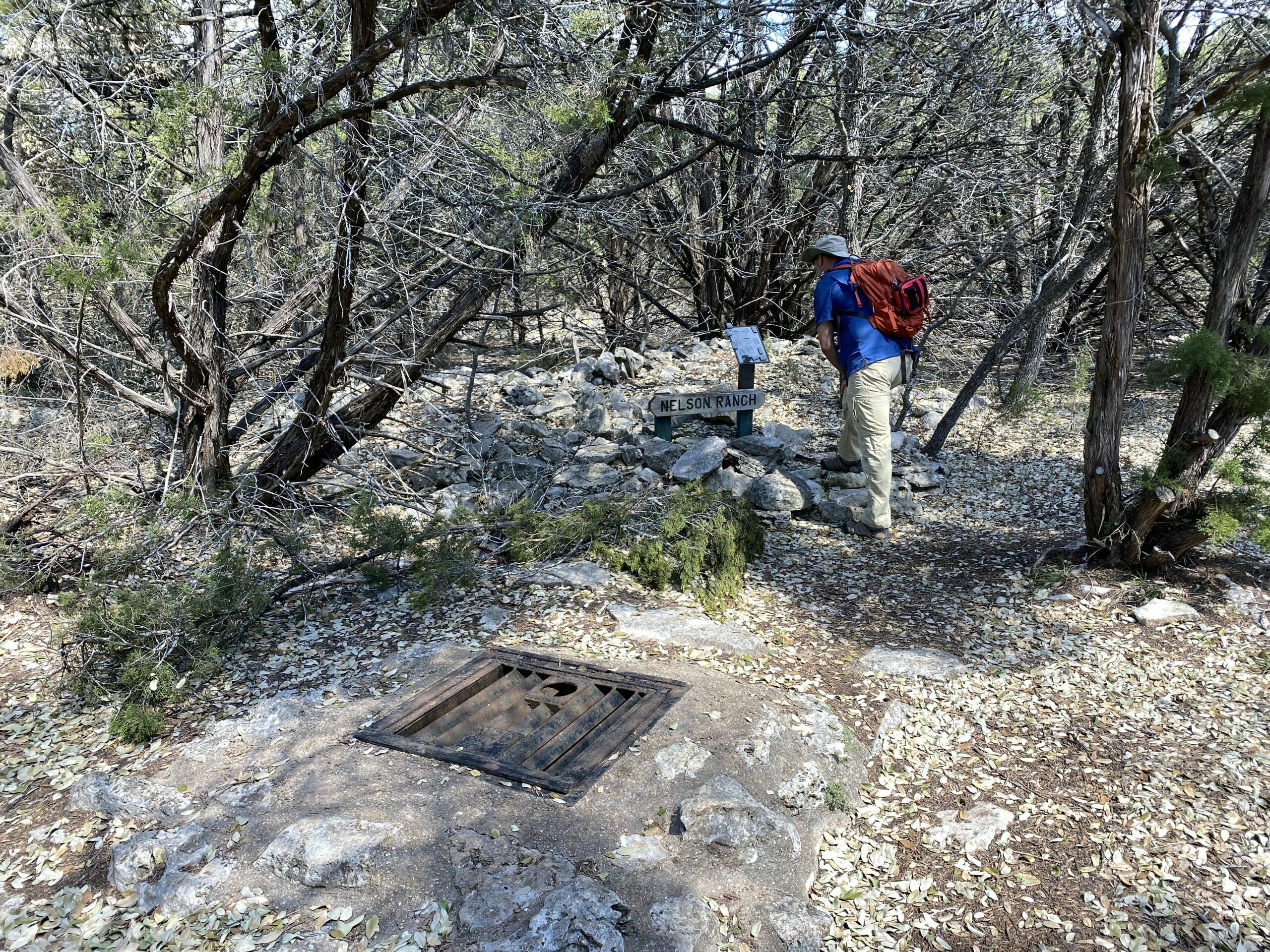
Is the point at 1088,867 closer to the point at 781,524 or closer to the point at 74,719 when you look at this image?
the point at 781,524

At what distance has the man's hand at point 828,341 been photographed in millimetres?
5551

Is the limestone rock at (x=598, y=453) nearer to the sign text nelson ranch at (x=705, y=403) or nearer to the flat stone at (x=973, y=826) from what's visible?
the sign text nelson ranch at (x=705, y=403)

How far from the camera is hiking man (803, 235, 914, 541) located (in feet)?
18.0

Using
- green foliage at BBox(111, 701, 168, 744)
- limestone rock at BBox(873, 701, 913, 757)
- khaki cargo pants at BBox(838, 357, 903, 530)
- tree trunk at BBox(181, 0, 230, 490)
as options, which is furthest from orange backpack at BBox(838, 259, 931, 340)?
green foliage at BBox(111, 701, 168, 744)

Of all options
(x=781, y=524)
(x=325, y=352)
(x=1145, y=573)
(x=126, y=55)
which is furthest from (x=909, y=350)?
(x=126, y=55)

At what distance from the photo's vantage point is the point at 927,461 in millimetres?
6914

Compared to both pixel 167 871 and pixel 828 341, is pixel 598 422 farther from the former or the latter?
pixel 167 871

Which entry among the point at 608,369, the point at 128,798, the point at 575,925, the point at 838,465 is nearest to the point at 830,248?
the point at 838,465

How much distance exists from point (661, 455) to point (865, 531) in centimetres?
174

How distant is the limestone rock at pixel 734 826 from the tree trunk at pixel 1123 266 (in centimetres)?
277

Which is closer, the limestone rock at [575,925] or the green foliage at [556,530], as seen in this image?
the limestone rock at [575,925]

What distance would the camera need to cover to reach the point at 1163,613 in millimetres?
4281

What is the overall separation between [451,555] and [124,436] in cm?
243

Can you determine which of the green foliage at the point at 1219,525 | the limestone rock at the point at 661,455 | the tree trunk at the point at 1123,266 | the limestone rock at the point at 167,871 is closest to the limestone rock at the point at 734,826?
the limestone rock at the point at 167,871
